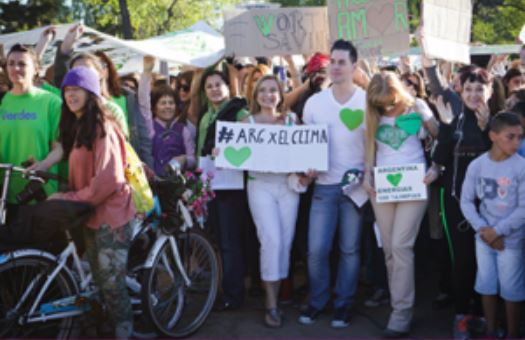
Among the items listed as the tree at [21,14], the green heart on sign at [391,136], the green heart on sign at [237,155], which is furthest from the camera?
the tree at [21,14]

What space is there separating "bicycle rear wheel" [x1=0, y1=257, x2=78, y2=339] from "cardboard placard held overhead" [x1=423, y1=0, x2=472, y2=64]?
387 centimetres

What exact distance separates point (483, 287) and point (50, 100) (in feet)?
11.6

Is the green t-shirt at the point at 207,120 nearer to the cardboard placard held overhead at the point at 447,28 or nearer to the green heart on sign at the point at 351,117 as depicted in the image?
the green heart on sign at the point at 351,117

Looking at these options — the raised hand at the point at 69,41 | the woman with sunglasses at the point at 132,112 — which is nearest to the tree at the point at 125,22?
the raised hand at the point at 69,41

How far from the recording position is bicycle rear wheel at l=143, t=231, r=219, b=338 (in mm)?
5375

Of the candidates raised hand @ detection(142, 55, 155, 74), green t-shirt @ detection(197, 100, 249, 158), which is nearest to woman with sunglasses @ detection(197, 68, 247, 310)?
green t-shirt @ detection(197, 100, 249, 158)

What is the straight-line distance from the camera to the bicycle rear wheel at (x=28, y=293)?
14.7 ft

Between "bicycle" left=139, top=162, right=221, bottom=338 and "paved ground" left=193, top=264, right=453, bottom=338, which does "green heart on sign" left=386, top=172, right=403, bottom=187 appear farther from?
"bicycle" left=139, top=162, right=221, bottom=338

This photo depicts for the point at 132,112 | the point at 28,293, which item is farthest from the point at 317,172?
the point at 28,293

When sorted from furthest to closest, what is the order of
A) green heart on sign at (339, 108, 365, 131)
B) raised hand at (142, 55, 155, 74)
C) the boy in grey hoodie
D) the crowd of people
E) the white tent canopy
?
the white tent canopy < raised hand at (142, 55, 155, 74) < green heart on sign at (339, 108, 365, 131) < the boy in grey hoodie < the crowd of people

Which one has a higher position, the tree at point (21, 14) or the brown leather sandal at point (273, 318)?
the tree at point (21, 14)

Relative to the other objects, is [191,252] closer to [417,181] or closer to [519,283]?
[417,181]

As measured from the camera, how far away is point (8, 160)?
17.9ft

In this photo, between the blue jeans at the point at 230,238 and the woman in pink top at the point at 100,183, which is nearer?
the woman in pink top at the point at 100,183
